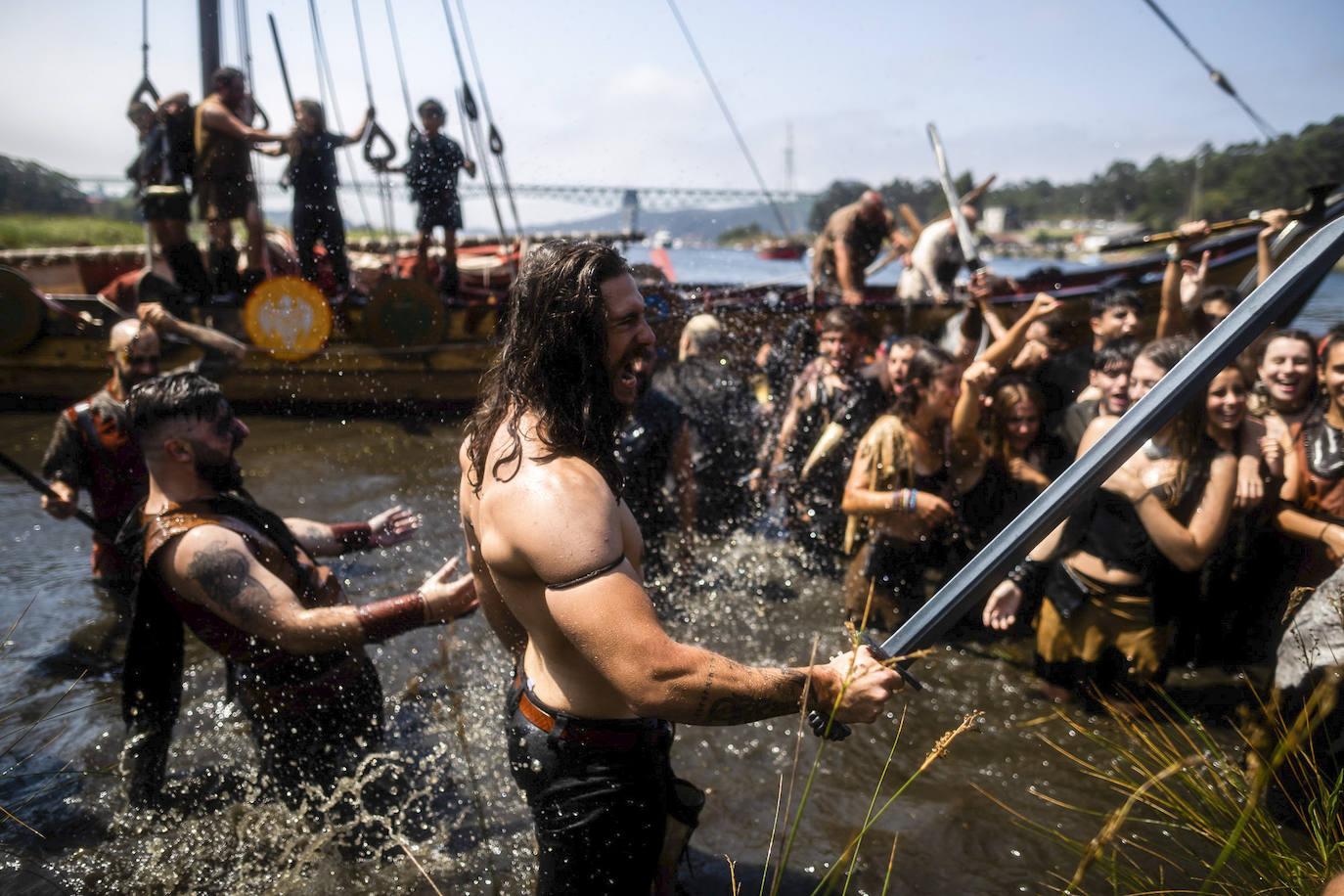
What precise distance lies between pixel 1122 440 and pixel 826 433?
3.33m

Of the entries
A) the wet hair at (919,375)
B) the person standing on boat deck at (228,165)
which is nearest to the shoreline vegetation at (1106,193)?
the person standing on boat deck at (228,165)

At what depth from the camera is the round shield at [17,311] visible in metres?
8.05

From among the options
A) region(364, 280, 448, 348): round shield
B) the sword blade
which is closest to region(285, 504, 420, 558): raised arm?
the sword blade

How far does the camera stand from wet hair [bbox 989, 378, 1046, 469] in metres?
4.49

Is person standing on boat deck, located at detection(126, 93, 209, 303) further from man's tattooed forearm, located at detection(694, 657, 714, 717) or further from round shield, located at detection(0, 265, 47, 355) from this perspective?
man's tattooed forearm, located at detection(694, 657, 714, 717)

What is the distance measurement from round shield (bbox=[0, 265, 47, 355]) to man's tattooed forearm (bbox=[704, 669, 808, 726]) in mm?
9719

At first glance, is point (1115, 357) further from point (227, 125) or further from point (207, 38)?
point (207, 38)

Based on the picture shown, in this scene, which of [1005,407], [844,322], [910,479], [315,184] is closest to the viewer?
[910,479]

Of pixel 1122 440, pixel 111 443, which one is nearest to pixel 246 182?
pixel 111 443

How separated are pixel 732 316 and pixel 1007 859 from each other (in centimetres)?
519

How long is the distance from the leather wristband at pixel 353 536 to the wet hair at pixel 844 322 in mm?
3245

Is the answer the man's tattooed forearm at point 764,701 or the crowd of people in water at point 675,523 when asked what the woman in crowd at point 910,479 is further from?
the man's tattooed forearm at point 764,701

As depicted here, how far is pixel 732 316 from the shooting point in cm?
726

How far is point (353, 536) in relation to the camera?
3.30 meters
